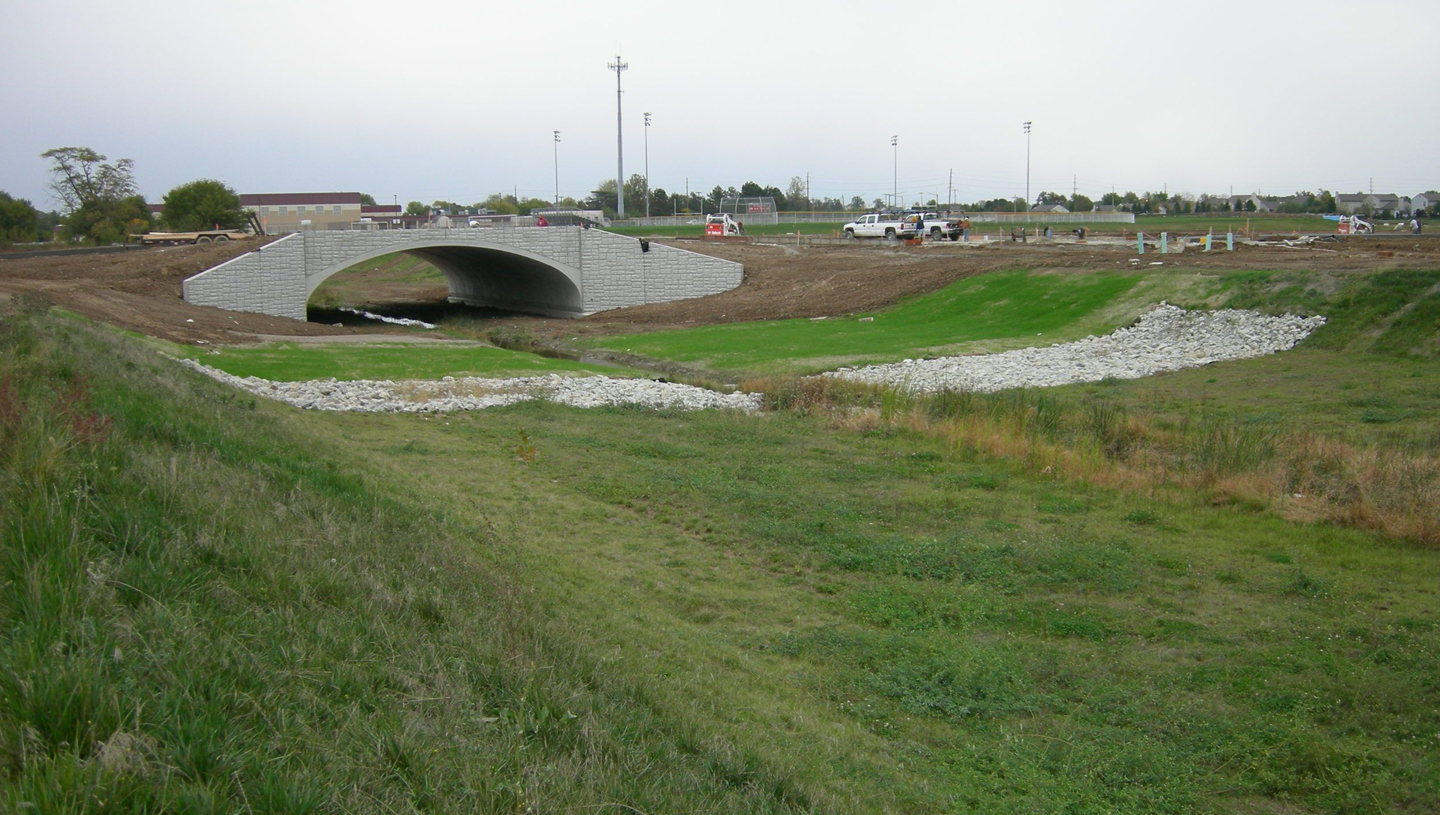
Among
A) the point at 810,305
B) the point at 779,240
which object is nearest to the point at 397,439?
the point at 810,305

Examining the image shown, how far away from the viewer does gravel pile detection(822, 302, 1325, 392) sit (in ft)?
90.6

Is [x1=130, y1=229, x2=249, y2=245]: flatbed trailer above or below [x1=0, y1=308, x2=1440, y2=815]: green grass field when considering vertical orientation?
above

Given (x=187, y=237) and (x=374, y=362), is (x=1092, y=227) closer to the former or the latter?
(x=187, y=237)

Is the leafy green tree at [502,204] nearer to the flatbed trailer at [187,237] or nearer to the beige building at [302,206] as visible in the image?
the beige building at [302,206]

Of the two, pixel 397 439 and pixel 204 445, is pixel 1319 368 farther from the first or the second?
pixel 204 445

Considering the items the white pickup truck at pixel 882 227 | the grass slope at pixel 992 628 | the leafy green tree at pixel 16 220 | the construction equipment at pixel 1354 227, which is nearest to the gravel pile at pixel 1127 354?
the grass slope at pixel 992 628

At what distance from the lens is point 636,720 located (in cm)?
561

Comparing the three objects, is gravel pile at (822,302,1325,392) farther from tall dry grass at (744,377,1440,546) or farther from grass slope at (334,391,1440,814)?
grass slope at (334,391,1440,814)

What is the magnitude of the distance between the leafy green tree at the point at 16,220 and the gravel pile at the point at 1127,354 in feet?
243

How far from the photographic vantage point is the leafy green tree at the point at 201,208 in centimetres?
7544

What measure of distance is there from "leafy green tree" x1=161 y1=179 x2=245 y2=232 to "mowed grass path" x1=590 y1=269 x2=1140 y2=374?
4964 centimetres

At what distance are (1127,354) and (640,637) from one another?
1049 inches

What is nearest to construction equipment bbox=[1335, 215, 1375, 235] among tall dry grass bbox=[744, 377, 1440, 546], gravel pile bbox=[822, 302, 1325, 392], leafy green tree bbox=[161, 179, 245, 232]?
gravel pile bbox=[822, 302, 1325, 392]

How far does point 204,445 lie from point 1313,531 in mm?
12386
